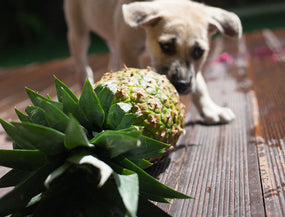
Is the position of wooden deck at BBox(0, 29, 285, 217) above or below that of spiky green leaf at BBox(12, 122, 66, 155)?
below

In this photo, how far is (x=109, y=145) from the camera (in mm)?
863

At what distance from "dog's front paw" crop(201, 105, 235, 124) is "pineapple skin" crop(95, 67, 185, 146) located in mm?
546

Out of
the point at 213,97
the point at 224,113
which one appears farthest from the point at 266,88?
the point at 224,113

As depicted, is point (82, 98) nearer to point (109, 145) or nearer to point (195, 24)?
point (109, 145)

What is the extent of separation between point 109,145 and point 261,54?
336 centimetres

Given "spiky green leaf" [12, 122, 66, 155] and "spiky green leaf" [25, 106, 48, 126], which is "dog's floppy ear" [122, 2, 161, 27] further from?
"spiky green leaf" [12, 122, 66, 155]

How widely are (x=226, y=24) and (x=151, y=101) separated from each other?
1.25m

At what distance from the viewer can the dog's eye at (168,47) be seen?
207 cm

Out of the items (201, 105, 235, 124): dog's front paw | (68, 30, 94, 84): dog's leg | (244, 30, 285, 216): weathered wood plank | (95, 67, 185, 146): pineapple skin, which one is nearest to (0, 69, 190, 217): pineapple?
(95, 67, 185, 146): pineapple skin

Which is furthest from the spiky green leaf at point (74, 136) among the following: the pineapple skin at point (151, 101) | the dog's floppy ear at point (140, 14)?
the dog's floppy ear at point (140, 14)

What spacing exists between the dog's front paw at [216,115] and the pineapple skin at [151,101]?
0.55m

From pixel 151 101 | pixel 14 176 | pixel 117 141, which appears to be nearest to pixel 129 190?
pixel 117 141

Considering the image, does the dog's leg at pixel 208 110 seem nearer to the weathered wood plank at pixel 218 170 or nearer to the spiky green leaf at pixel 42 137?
the weathered wood plank at pixel 218 170

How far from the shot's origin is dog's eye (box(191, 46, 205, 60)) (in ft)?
6.97
